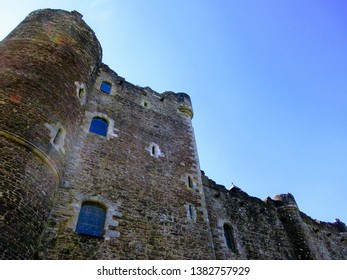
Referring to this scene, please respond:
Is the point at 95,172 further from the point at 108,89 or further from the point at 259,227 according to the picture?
the point at 259,227

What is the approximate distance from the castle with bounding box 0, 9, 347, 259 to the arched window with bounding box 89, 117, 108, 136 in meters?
0.04

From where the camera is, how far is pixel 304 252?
14008 millimetres

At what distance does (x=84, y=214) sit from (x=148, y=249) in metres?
2.04

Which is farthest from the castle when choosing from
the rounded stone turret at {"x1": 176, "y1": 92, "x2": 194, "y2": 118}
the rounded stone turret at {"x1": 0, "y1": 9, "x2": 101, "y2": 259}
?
the rounded stone turret at {"x1": 176, "y1": 92, "x2": 194, "y2": 118}

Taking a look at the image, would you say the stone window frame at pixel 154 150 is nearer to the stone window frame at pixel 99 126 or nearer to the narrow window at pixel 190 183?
the narrow window at pixel 190 183

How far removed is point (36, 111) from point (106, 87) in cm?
568

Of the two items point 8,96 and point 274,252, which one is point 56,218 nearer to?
point 8,96

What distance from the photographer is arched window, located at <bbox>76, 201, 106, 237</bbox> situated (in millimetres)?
8203

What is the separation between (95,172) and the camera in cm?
952

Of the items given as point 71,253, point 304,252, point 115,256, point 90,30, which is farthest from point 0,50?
point 304,252

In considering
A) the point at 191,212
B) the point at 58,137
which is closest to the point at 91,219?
the point at 58,137

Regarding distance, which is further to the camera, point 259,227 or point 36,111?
point 259,227

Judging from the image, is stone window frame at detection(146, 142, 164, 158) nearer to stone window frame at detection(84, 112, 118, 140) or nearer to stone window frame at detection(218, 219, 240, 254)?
stone window frame at detection(84, 112, 118, 140)

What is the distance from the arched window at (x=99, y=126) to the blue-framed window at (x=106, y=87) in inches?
77.9
